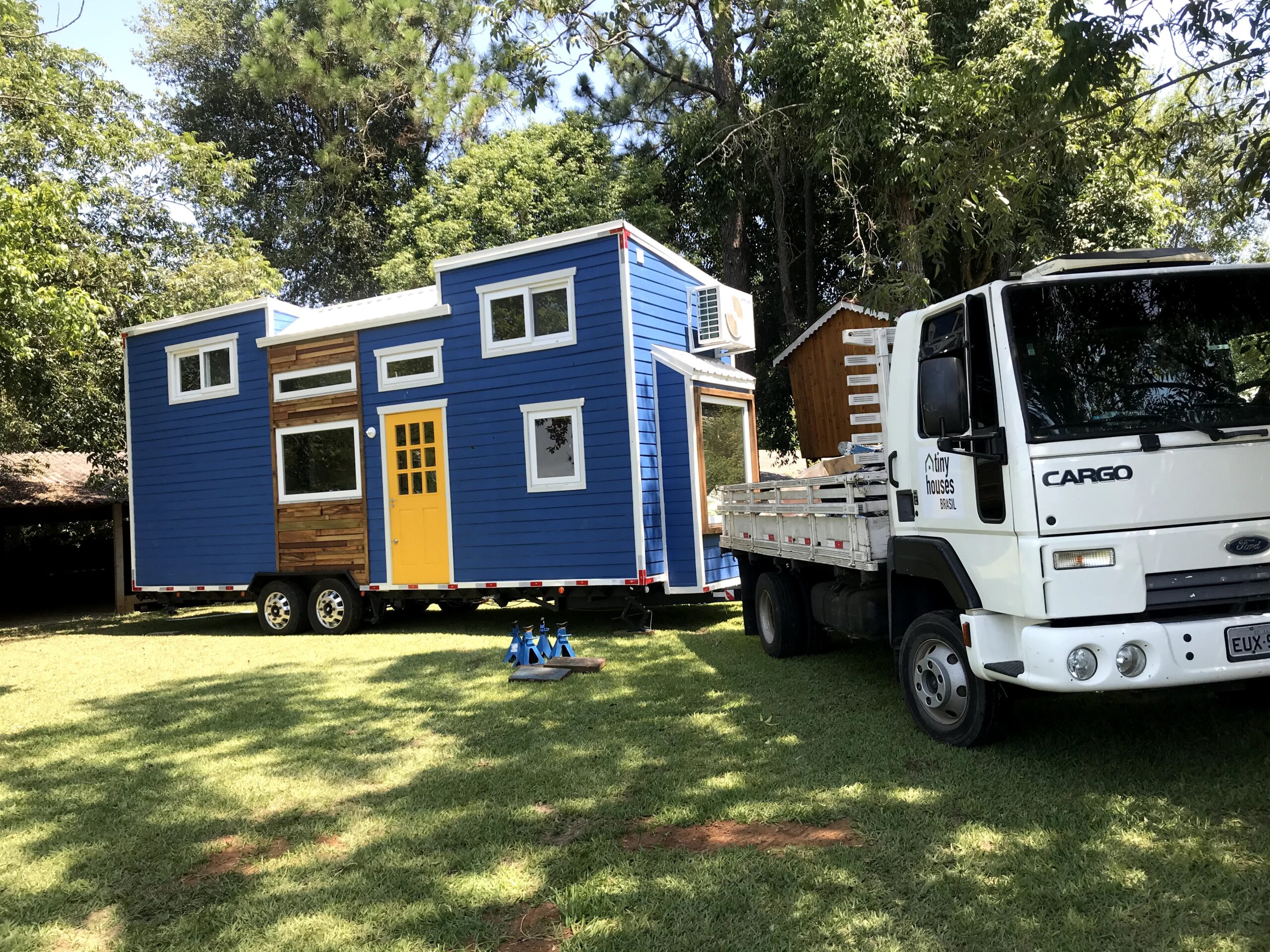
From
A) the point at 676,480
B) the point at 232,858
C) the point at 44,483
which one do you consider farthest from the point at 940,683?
the point at 44,483

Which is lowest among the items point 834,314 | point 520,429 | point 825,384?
point 520,429

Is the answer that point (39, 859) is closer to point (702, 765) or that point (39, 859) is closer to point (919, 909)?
point (702, 765)

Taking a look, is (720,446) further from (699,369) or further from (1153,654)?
(1153,654)

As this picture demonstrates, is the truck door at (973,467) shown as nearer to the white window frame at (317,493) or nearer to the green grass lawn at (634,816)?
the green grass lawn at (634,816)

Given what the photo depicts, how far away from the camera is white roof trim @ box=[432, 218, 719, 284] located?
9891mm

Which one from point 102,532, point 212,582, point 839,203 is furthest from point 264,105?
point 212,582

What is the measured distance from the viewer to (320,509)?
11578 mm

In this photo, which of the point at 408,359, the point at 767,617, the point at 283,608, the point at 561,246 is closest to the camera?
the point at 767,617

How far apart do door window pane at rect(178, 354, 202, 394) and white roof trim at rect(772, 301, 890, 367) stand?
28.8ft

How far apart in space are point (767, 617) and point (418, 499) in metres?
4.94

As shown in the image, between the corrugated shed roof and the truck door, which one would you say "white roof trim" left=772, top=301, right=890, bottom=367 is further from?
the corrugated shed roof

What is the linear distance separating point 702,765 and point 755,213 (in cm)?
1784

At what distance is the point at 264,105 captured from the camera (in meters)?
27.0

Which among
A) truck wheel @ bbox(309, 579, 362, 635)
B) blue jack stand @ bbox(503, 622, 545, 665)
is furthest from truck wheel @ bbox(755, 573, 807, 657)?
truck wheel @ bbox(309, 579, 362, 635)
